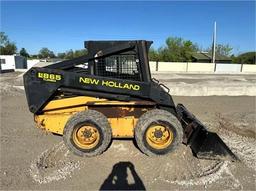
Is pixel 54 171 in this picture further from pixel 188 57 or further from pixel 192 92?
pixel 188 57

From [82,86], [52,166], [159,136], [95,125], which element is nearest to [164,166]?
[159,136]

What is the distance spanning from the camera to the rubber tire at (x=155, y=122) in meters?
4.77

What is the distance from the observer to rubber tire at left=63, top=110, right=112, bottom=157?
15.6 ft

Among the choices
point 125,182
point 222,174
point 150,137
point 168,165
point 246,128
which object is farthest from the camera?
point 246,128

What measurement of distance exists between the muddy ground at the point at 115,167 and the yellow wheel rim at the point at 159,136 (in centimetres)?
25

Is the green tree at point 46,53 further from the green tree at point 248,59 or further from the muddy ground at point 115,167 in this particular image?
the muddy ground at point 115,167

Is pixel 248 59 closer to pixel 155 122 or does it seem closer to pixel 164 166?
pixel 155 122

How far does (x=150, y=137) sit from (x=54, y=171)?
74.3 inches

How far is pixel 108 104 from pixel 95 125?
1.62ft

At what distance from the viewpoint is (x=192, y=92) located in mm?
11656

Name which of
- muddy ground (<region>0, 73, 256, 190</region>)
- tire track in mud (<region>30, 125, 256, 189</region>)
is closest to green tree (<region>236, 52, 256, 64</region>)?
muddy ground (<region>0, 73, 256, 190</region>)

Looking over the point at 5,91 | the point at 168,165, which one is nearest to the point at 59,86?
the point at 168,165

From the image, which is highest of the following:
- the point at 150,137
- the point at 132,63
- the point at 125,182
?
the point at 132,63

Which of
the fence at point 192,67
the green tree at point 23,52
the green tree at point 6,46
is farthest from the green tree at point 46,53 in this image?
the fence at point 192,67
